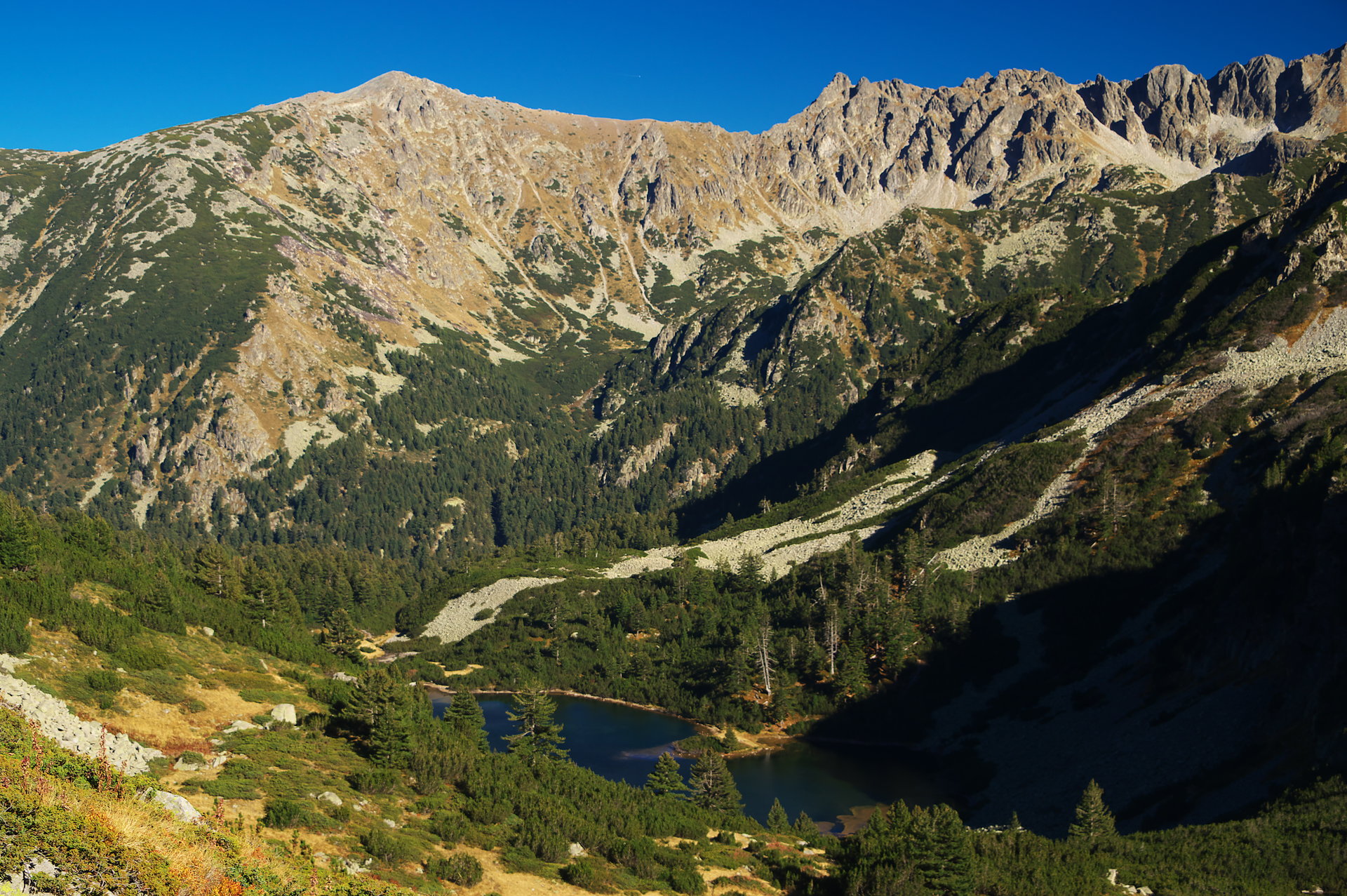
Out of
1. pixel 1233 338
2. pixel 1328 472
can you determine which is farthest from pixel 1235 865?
pixel 1233 338

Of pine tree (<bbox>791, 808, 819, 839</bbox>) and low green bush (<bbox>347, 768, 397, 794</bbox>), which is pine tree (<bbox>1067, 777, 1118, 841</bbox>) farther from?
low green bush (<bbox>347, 768, 397, 794</bbox>)

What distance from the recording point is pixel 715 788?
247 feet

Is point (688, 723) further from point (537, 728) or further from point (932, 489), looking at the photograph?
point (932, 489)

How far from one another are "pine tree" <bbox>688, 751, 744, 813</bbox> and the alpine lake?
702 centimetres

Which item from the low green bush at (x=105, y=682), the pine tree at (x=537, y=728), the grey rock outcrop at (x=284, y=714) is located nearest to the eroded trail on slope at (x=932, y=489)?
the pine tree at (x=537, y=728)

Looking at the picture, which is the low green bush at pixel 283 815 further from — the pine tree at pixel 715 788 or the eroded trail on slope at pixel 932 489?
the eroded trail on slope at pixel 932 489

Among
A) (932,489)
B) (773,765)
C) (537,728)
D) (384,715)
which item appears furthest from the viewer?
(932,489)

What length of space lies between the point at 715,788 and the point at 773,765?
1107 inches

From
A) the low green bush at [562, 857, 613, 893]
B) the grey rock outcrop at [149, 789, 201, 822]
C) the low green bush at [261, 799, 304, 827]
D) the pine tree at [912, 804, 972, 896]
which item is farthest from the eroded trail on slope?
the grey rock outcrop at [149, 789, 201, 822]

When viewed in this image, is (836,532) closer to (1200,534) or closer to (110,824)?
(1200,534)

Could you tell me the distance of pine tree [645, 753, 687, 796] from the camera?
72000 mm

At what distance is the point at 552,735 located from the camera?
77.9m

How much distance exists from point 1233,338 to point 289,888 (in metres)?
→ 142

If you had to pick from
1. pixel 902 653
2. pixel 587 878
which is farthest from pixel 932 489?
pixel 587 878
